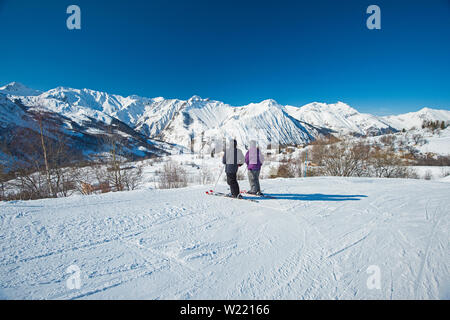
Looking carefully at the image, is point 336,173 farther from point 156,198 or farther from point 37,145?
point 37,145

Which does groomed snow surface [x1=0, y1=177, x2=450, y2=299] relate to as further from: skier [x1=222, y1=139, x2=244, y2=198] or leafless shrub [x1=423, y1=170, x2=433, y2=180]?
leafless shrub [x1=423, y1=170, x2=433, y2=180]

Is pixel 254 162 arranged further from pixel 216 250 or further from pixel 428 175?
pixel 428 175

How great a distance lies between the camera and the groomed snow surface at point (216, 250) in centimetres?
209

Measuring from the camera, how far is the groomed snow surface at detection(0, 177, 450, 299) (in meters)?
2.09

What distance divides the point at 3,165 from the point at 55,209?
41.3 ft

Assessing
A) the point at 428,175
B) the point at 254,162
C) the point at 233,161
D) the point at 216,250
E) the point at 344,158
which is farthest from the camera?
the point at 428,175

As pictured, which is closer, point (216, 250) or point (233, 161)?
point (216, 250)

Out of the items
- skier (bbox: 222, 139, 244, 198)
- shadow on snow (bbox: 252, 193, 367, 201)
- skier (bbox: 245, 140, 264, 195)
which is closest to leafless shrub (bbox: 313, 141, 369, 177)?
shadow on snow (bbox: 252, 193, 367, 201)

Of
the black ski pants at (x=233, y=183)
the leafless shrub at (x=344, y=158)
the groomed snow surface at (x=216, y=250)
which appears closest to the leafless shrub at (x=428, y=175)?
the leafless shrub at (x=344, y=158)

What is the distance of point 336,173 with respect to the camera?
19.6m

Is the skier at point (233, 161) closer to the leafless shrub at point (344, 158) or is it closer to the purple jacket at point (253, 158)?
the purple jacket at point (253, 158)

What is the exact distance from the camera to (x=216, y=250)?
282cm

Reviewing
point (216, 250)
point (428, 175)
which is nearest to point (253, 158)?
point (216, 250)
